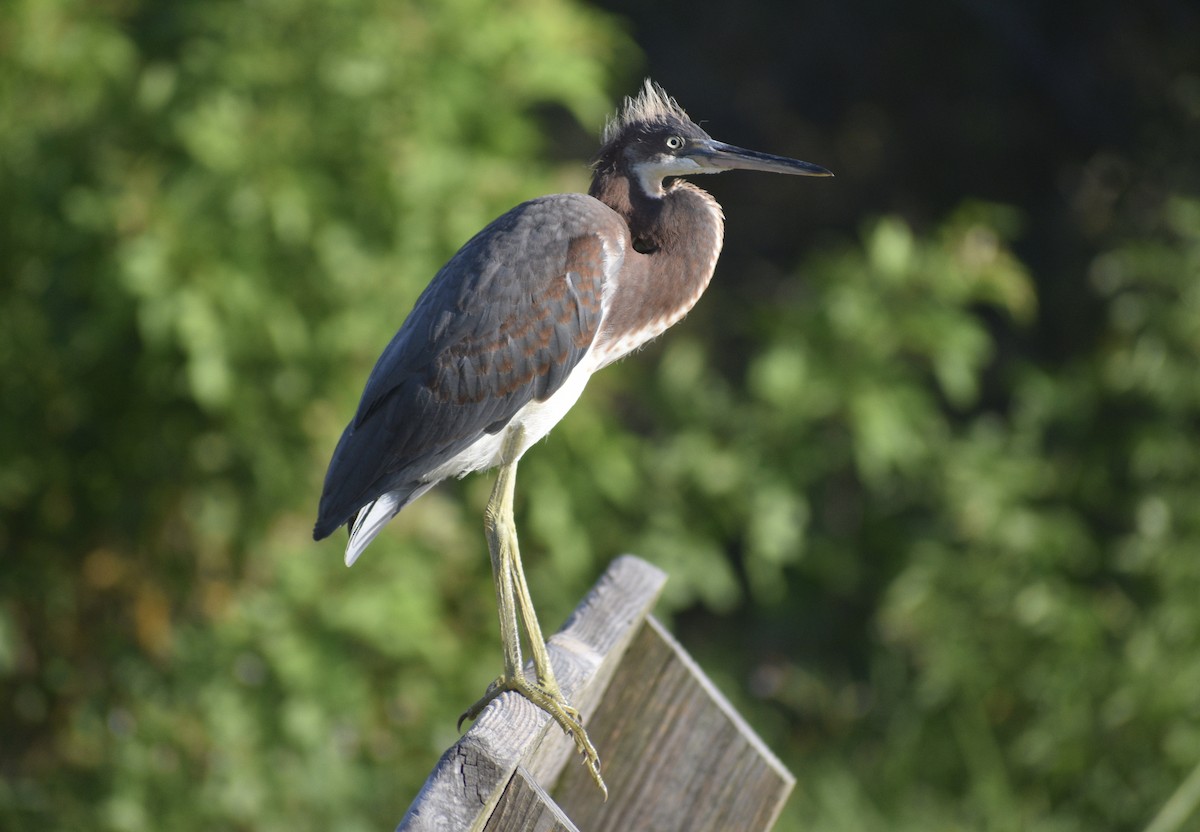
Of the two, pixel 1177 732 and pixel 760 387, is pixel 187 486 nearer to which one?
pixel 760 387

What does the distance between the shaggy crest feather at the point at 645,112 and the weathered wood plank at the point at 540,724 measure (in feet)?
2.25

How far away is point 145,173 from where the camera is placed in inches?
141

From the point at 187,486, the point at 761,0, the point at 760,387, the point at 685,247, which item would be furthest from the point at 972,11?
the point at 685,247

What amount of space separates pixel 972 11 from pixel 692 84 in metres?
1.34

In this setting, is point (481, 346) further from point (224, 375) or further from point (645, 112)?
point (224, 375)

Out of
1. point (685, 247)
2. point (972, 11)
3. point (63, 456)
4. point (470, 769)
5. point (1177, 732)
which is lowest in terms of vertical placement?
point (470, 769)

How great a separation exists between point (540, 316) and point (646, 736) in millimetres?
670

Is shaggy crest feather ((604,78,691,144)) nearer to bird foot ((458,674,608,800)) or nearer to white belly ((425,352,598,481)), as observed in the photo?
white belly ((425,352,598,481))

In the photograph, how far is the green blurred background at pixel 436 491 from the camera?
11.2 feet

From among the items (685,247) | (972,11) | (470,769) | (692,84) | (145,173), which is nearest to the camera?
(470,769)

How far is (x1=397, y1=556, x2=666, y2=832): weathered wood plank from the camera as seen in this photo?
1.44m

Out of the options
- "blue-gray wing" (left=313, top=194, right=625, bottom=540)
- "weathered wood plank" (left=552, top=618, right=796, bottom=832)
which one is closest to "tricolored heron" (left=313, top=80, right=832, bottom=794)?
"blue-gray wing" (left=313, top=194, right=625, bottom=540)

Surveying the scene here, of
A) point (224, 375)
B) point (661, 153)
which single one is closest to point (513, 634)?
point (661, 153)

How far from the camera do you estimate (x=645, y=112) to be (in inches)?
83.5
